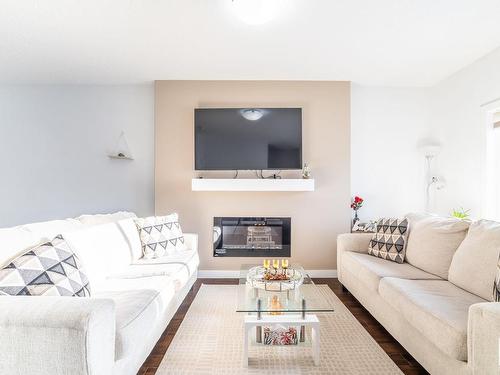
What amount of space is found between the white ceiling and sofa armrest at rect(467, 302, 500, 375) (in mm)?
2115

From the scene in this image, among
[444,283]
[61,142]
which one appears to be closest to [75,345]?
[444,283]

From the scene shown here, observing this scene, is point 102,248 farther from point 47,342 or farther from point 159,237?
point 47,342

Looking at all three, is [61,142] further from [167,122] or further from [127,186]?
[167,122]

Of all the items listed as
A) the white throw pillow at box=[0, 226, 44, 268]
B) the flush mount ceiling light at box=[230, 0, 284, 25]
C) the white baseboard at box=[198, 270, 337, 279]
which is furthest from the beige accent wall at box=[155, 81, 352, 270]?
the white throw pillow at box=[0, 226, 44, 268]

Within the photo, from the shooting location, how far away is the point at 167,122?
3.80 metres

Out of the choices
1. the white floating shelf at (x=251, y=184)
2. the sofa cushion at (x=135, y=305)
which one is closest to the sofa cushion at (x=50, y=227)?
the sofa cushion at (x=135, y=305)

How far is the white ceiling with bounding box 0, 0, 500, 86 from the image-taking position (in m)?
2.30

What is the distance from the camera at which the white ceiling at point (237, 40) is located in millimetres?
2305

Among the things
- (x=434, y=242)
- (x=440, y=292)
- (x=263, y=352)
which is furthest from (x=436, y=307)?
(x=263, y=352)

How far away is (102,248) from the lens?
2326 mm

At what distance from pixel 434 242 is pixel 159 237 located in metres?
2.47

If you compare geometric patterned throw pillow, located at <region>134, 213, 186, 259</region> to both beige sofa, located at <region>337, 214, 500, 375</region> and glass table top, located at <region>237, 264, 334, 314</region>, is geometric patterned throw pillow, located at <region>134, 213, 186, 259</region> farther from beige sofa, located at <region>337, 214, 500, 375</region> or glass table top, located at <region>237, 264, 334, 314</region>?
beige sofa, located at <region>337, 214, 500, 375</region>

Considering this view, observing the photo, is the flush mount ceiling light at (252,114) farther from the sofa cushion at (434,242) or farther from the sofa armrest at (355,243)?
the sofa cushion at (434,242)

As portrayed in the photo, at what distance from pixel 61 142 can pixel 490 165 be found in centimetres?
511
